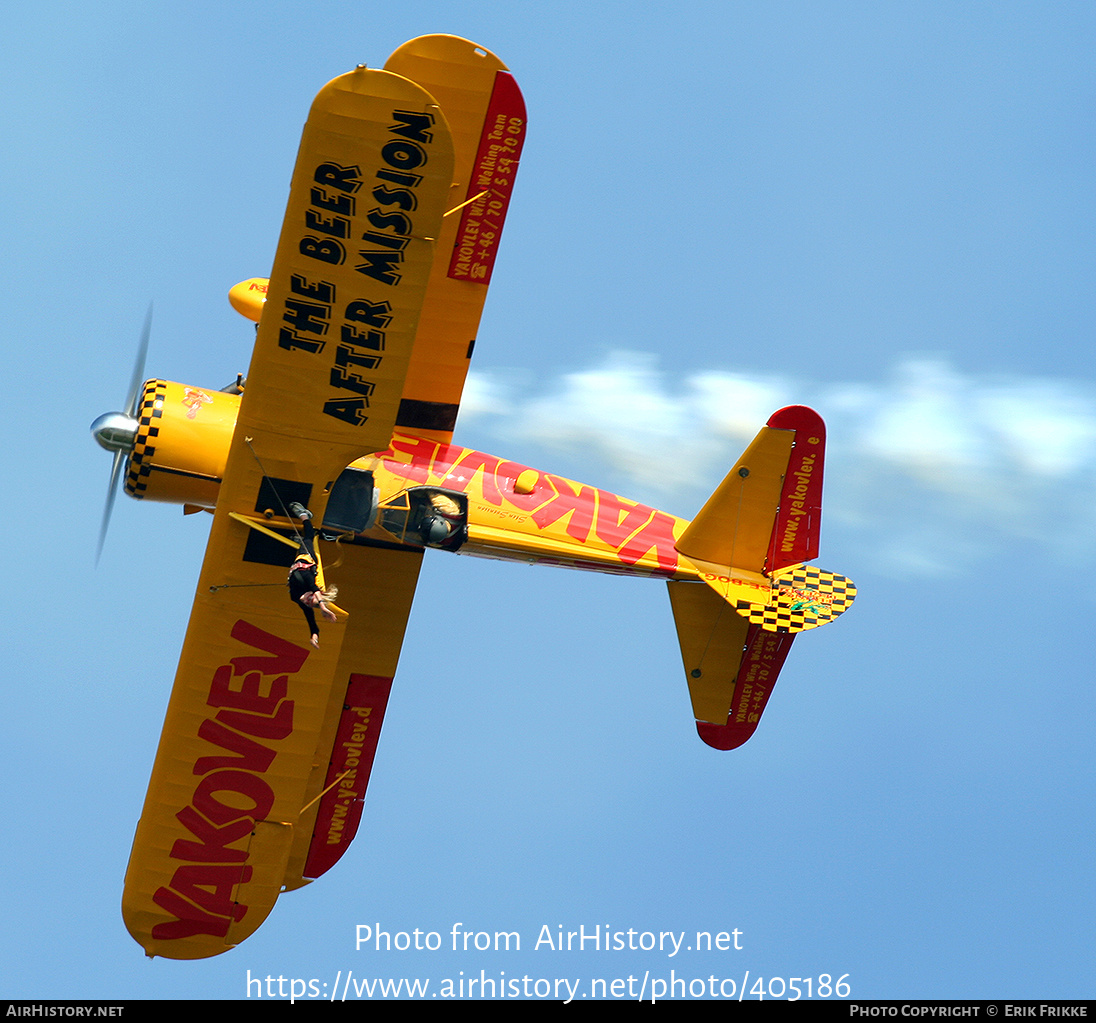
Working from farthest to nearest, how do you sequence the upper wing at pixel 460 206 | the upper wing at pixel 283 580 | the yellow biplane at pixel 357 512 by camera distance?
the upper wing at pixel 460 206
the yellow biplane at pixel 357 512
the upper wing at pixel 283 580

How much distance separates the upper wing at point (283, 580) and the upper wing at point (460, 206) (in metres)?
1.90

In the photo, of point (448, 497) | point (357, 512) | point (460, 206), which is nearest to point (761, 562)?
point (448, 497)

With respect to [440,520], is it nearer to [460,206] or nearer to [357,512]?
[357,512]

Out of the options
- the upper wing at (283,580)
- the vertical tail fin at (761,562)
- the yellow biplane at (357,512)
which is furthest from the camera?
the vertical tail fin at (761,562)

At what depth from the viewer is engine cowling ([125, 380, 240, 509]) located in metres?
13.3

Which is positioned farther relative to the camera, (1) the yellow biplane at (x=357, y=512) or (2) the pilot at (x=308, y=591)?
(2) the pilot at (x=308, y=591)

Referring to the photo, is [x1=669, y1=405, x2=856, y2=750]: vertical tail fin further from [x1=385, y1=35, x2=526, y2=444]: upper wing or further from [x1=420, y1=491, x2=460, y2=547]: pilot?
[x1=385, y1=35, x2=526, y2=444]: upper wing

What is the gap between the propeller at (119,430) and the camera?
13.2 metres

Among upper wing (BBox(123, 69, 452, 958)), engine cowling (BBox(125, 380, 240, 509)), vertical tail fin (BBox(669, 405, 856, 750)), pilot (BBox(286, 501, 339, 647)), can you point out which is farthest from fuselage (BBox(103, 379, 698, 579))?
pilot (BBox(286, 501, 339, 647))

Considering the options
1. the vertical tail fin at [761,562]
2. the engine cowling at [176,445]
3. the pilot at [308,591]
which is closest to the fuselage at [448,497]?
the engine cowling at [176,445]

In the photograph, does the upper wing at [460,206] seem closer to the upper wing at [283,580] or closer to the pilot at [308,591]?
the upper wing at [283,580]

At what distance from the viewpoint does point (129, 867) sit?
14266mm

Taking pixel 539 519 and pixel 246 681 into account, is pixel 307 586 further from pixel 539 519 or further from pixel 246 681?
pixel 539 519

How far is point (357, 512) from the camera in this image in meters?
13.5
